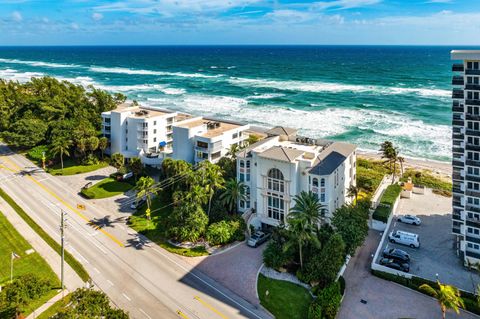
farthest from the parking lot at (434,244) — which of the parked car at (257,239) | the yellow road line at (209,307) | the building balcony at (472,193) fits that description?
the yellow road line at (209,307)

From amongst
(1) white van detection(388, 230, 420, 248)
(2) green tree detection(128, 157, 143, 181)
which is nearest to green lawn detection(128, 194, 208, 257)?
(2) green tree detection(128, 157, 143, 181)

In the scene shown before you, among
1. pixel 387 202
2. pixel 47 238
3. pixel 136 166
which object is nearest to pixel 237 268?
pixel 387 202

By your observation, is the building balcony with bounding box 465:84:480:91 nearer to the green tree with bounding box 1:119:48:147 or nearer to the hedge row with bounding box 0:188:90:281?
the hedge row with bounding box 0:188:90:281

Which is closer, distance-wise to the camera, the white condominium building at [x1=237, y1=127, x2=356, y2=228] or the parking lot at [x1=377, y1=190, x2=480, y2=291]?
the parking lot at [x1=377, y1=190, x2=480, y2=291]

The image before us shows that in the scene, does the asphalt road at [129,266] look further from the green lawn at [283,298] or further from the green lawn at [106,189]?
the green lawn at [106,189]

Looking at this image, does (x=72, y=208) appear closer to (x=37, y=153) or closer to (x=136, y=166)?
(x=136, y=166)

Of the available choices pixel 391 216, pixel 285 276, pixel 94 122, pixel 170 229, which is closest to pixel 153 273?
pixel 170 229

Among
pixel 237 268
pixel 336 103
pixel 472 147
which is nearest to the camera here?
pixel 472 147

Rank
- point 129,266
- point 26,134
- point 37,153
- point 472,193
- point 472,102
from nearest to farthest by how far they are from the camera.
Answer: point 472,102 → point 472,193 → point 129,266 → point 37,153 → point 26,134
